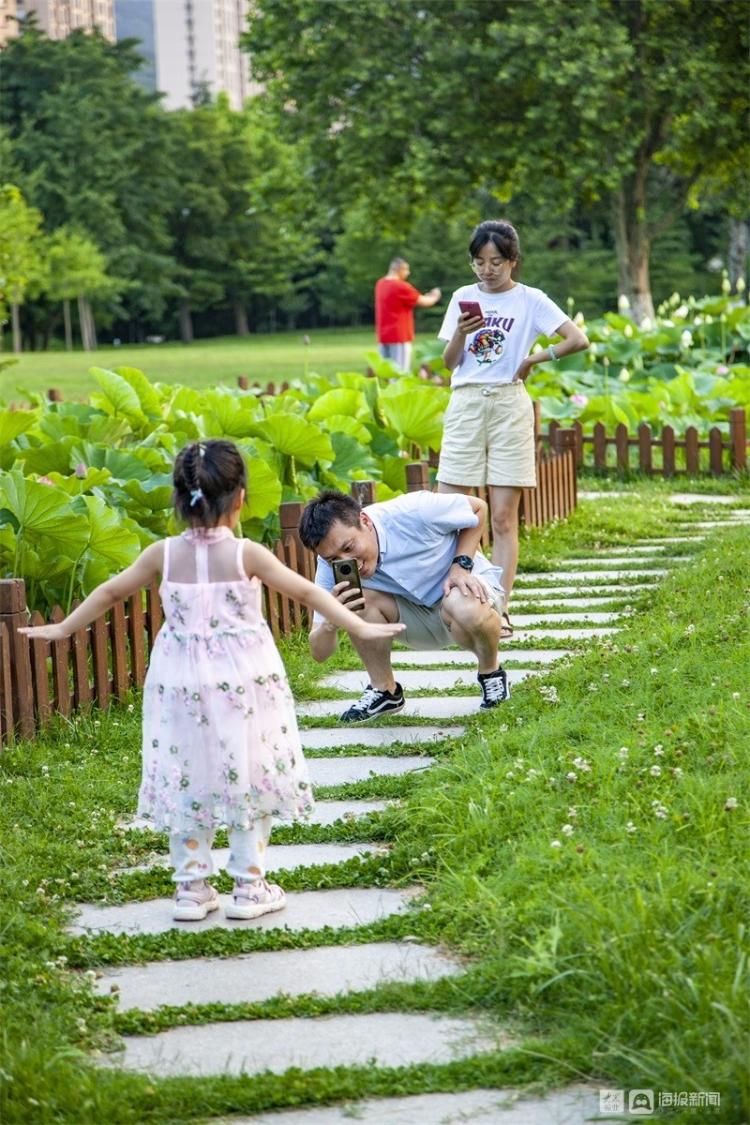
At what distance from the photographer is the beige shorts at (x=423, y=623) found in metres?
5.56

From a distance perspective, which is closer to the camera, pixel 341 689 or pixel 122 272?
pixel 341 689

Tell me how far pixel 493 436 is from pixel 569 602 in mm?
993

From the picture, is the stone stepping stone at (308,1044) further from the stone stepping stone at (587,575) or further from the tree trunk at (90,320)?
the tree trunk at (90,320)

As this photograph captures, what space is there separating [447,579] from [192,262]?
64929mm

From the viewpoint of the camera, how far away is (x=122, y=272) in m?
60.0

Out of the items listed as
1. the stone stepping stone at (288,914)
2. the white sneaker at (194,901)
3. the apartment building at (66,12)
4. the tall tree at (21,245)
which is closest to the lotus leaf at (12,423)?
the stone stepping stone at (288,914)

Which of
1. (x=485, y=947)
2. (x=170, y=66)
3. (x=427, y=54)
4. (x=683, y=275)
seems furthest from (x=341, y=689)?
(x=170, y=66)

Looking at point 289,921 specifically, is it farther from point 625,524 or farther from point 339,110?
point 339,110

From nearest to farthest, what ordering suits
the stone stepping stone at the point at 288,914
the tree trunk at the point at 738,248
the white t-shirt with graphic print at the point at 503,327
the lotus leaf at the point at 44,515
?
1. the stone stepping stone at the point at 288,914
2. the lotus leaf at the point at 44,515
3. the white t-shirt with graphic print at the point at 503,327
4. the tree trunk at the point at 738,248

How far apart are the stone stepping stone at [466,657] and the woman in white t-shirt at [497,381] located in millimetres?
178

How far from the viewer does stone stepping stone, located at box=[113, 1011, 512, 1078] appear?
3.03 m

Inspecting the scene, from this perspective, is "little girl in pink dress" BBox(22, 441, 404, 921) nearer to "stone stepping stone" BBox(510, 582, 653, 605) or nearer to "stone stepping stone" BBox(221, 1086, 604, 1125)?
"stone stepping stone" BBox(221, 1086, 604, 1125)

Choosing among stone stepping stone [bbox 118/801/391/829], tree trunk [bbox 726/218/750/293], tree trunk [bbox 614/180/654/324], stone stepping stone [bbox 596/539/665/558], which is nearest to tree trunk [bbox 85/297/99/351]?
tree trunk [bbox 726/218/750/293]

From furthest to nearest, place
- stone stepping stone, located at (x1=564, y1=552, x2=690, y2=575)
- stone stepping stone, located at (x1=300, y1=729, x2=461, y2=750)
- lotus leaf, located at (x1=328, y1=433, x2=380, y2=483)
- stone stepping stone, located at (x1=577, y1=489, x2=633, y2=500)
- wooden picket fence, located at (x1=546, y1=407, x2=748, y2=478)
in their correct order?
wooden picket fence, located at (x1=546, y1=407, x2=748, y2=478)
stone stepping stone, located at (x1=577, y1=489, x2=633, y2=500)
lotus leaf, located at (x1=328, y1=433, x2=380, y2=483)
stone stepping stone, located at (x1=564, y1=552, x2=690, y2=575)
stone stepping stone, located at (x1=300, y1=729, x2=461, y2=750)
